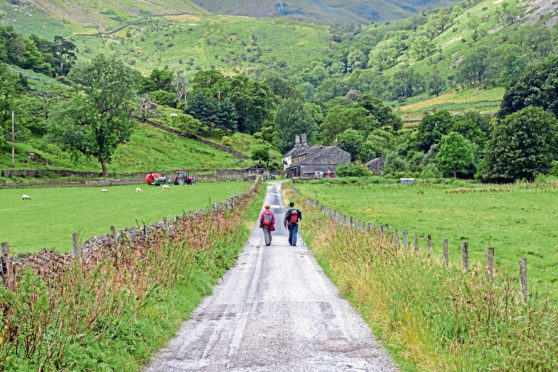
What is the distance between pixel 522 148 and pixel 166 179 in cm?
5411

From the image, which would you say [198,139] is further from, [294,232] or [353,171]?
[294,232]

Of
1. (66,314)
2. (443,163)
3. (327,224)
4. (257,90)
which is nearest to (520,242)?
(327,224)

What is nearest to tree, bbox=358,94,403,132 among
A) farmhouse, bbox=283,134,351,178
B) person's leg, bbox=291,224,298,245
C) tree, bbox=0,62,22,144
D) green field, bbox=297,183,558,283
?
farmhouse, bbox=283,134,351,178

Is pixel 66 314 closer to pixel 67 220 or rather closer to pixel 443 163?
pixel 67 220

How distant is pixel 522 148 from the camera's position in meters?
73.8

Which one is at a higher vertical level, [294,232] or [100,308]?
[100,308]

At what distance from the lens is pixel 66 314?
25.0ft

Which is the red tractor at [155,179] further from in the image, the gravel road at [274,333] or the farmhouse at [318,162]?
the gravel road at [274,333]

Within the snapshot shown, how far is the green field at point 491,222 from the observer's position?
20.1m

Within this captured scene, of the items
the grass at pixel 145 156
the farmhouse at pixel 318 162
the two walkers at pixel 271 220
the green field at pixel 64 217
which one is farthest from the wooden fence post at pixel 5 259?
the farmhouse at pixel 318 162

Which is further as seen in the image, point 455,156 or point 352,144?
point 352,144

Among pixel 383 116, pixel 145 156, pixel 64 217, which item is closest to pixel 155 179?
pixel 145 156

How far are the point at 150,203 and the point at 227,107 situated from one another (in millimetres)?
89279

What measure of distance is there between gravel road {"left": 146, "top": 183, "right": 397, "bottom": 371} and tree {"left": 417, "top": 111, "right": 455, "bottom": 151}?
108m
